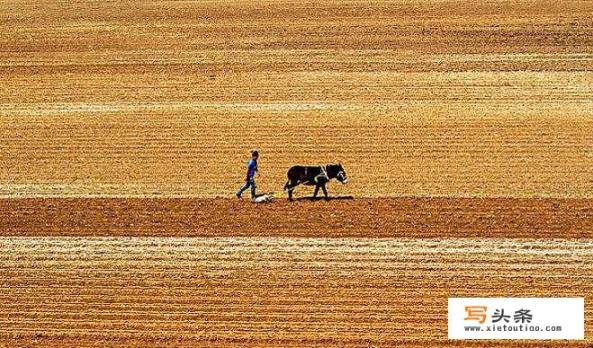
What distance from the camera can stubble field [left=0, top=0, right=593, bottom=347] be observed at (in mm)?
16547

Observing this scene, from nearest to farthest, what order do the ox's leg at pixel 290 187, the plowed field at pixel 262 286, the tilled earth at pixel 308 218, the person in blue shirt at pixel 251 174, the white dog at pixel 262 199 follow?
the plowed field at pixel 262 286, the tilled earth at pixel 308 218, the person in blue shirt at pixel 251 174, the ox's leg at pixel 290 187, the white dog at pixel 262 199

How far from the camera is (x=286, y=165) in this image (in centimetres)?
2364

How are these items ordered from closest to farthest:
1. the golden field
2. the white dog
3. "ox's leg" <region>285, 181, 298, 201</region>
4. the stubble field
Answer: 1. the stubble field
2. "ox's leg" <region>285, 181, 298, 201</region>
3. the white dog
4. the golden field

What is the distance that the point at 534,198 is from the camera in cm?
2117

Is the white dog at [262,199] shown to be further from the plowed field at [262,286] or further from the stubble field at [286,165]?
the plowed field at [262,286]

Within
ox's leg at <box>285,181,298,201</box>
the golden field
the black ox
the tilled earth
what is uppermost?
the golden field

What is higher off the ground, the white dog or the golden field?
the golden field

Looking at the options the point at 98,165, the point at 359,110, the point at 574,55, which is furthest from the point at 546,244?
the point at 574,55

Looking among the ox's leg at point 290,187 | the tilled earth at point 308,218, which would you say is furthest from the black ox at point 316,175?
the tilled earth at point 308,218

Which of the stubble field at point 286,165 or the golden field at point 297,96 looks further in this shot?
the golden field at point 297,96

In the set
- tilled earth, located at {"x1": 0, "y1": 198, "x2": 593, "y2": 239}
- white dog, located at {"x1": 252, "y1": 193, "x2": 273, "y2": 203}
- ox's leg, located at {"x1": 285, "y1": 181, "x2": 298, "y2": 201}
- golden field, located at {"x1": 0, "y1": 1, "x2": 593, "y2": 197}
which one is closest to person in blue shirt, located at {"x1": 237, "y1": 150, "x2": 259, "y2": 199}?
white dog, located at {"x1": 252, "y1": 193, "x2": 273, "y2": 203}

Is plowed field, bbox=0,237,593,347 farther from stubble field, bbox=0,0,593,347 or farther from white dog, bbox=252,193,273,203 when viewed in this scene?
white dog, bbox=252,193,273,203

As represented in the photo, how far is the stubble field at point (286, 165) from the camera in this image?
16547 millimetres

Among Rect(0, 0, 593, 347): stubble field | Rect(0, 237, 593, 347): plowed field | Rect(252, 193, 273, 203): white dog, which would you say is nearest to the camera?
Rect(0, 237, 593, 347): plowed field
